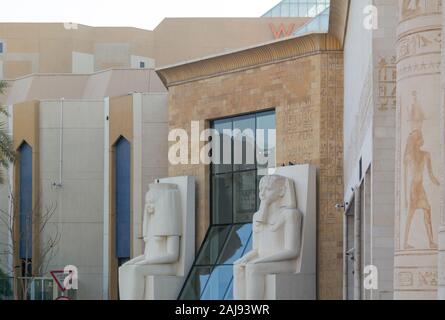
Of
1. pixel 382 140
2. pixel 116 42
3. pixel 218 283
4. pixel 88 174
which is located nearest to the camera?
pixel 382 140

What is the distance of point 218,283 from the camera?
33.3m

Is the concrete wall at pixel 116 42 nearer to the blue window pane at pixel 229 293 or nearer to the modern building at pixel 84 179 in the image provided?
the modern building at pixel 84 179

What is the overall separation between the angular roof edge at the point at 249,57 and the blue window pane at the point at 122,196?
4338mm

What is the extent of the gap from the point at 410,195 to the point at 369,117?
414 centimetres

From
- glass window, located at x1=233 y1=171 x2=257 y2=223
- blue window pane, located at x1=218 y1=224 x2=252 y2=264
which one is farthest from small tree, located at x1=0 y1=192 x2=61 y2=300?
blue window pane, located at x1=218 y1=224 x2=252 y2=264

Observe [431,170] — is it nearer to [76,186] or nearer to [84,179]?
[84,179]

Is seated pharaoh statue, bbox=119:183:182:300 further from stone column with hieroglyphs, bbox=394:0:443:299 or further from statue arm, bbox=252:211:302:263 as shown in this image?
stone column with hieroglyphs, bbox=394:0:443:299

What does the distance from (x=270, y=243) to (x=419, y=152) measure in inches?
563

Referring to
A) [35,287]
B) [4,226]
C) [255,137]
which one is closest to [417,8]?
[255,137]

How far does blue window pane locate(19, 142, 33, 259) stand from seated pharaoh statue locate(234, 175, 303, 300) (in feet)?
46.2

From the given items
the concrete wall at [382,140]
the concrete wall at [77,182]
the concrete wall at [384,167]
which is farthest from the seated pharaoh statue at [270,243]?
the concrete wall at [77,182]
